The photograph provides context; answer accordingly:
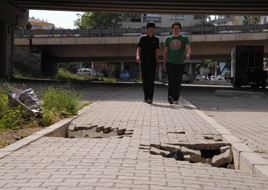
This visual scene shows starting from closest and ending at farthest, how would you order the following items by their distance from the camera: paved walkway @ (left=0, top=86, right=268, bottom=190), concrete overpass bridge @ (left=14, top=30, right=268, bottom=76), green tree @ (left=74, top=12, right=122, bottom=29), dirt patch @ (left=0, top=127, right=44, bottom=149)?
paved walkway @ (left=0, top=86, right=268, bottom=190) → dirt patch @ (left=0, top=127, right=44, bottom=149) → concrete overpass bridge @ (left=14, top=30, right=268, bottom=76) → green tree @ (left=74, top=12, right=122, bottom=29)

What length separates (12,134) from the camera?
5391mm

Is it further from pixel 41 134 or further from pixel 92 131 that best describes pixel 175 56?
pixel 41 134

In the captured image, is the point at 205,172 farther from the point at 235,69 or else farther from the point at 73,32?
the point at 73,32

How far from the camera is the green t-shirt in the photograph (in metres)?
9.38

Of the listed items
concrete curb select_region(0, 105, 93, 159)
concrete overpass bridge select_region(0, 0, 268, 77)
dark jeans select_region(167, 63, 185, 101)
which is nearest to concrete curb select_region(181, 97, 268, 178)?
concrete curb select_region(0, 105, 93, 159)

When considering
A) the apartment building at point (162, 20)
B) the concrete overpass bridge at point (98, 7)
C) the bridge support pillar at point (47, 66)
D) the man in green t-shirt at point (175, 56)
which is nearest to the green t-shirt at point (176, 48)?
the man in green t-shirt at point (175, 56)

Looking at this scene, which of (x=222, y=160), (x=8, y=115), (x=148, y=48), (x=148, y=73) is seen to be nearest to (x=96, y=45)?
(x=148, y=48)

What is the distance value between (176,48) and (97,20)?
5935cm

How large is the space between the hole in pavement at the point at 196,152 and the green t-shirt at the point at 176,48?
482cm

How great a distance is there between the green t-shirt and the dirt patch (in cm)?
458

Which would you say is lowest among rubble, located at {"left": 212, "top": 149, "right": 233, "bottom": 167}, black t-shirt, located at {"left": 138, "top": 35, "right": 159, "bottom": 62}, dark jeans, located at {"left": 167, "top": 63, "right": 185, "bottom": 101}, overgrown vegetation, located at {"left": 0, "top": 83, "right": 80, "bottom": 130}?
rubble, located at {"left": 212, "top": 149, "right": 233, "bottom": 167}

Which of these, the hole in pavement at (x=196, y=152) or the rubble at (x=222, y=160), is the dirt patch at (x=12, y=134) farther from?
the rubble at (x=222, y=160)

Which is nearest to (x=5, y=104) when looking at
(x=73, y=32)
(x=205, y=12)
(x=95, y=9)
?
(x=95, y=9)

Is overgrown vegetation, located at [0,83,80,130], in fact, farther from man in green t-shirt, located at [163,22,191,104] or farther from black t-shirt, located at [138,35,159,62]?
man in green t-shirt, located at [163,22,191,104]
